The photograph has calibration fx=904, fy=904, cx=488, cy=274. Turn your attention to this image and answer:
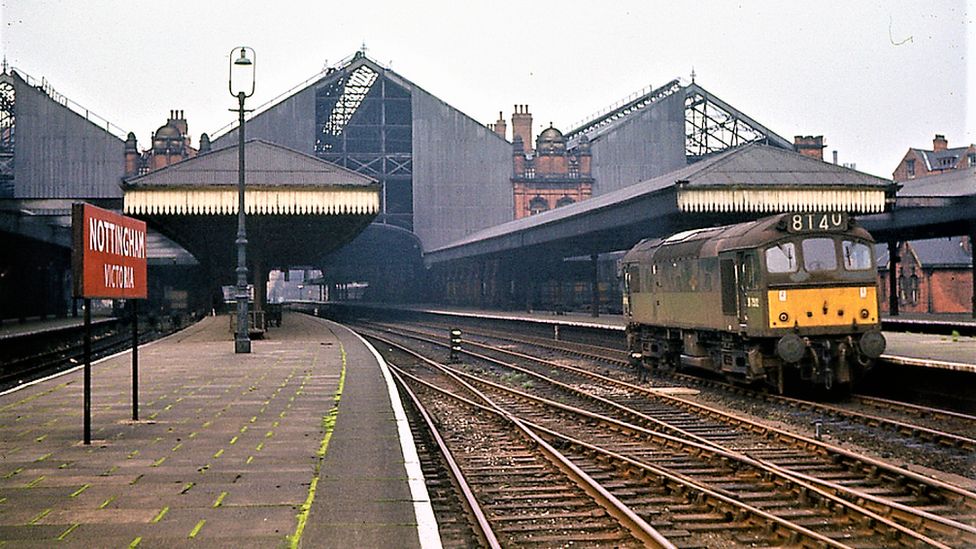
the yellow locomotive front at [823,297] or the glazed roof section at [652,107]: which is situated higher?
the glazed roof section at [652,107]

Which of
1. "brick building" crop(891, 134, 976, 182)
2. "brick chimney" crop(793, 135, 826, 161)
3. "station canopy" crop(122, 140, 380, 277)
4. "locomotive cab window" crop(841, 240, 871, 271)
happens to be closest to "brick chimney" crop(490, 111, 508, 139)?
"brick chimney" crop(793, 135, 826, 161)

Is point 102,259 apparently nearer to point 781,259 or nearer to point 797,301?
point 781,259

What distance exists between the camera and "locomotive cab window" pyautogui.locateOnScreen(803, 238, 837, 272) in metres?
15.8

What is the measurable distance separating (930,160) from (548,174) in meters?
35.4

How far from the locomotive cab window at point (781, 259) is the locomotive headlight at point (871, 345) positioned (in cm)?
164

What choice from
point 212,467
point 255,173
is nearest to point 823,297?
point 212,467

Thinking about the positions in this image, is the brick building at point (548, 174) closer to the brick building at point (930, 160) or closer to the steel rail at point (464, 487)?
the brick building at point (930, 160)

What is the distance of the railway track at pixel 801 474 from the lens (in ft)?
25.0

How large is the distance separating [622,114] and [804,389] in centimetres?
6542

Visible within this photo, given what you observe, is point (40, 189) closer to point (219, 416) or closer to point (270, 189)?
point (270, 189)

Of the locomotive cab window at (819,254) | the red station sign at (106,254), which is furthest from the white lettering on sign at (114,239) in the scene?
the locomotive cab window at (819,254)

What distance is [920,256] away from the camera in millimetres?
48844

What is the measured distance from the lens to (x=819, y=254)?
1591cm

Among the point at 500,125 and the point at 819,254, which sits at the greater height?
the point at 500,125
